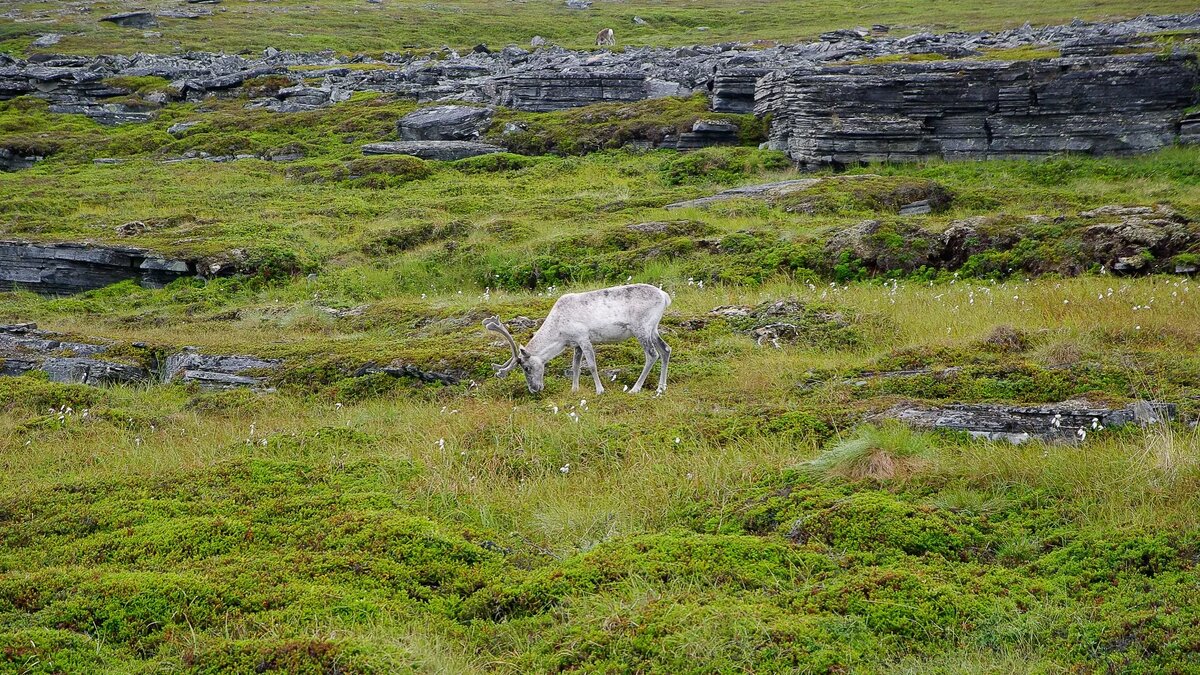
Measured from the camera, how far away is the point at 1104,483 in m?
8.03

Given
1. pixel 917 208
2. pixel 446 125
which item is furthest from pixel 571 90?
pixel 917 208

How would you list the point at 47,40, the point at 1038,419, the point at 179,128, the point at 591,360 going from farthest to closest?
the point at 47,40 < the point at 179,128 < the point at 591,360 < the point at 1038,419

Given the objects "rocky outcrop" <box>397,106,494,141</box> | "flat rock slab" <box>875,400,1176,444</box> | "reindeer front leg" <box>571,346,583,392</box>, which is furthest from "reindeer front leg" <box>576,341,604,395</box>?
"rocky outcrop" <box>397,106,494,141</box>

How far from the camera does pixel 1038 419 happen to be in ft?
31.0

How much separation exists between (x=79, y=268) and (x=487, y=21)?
81096 millimetres

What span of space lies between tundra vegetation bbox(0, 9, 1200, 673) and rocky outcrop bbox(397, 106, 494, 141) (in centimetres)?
2159

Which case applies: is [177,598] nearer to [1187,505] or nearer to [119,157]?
[1187,505]

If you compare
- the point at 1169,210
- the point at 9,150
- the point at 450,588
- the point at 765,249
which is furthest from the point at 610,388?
the point at 9,150

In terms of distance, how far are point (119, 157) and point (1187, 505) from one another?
47.1m

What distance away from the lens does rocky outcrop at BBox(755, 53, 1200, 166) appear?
31391 millimetres

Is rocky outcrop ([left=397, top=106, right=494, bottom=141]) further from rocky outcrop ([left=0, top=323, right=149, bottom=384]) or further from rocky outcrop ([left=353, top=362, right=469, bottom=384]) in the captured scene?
rocky outcrop ([left=353, top=362, right=469, bottom=384])

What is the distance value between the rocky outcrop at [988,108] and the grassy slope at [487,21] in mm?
41861

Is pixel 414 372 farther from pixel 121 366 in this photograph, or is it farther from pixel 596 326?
pixel 121 366

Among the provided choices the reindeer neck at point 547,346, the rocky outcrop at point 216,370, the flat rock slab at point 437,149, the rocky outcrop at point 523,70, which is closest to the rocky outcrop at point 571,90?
the rocky outcrop at point 523,70
